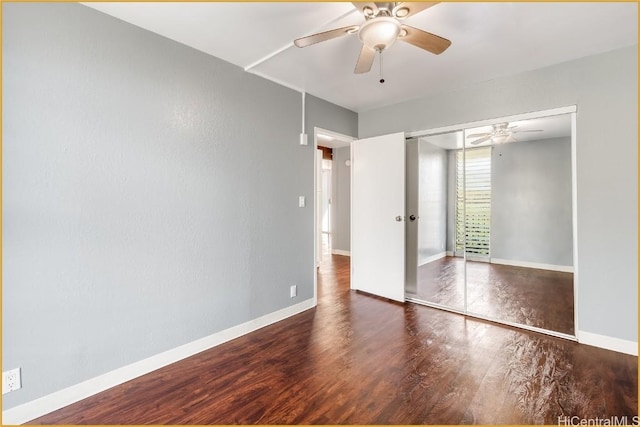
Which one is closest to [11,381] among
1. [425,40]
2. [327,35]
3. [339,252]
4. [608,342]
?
[327,35]

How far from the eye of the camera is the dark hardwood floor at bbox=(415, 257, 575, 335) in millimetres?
2916

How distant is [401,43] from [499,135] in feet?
5.55

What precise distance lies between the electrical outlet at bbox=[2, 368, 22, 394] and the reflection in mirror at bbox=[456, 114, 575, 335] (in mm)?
3813

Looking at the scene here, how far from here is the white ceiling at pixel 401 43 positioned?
6.29 feet

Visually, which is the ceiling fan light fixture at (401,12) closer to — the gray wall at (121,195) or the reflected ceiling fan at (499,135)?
the gray wall at (121,195)

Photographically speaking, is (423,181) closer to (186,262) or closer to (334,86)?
(334,86)

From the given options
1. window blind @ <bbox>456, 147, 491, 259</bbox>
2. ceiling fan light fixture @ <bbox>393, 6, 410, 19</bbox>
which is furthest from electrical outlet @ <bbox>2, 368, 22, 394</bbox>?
window blind @ <bbox>456, 147, 491, 259</bbox>

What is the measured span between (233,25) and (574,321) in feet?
12.7

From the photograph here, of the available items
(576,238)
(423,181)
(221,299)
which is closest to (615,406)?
(576,238)

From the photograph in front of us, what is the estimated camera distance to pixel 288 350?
8.13 feet

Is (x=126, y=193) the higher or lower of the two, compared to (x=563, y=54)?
lower

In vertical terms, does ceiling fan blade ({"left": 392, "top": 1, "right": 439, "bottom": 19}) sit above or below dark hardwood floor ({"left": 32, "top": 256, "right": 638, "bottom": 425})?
above

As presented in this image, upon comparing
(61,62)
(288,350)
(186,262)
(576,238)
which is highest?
(61,62)

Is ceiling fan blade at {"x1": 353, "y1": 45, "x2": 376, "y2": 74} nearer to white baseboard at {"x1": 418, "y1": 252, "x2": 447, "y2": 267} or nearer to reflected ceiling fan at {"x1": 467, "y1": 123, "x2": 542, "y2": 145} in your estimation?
reflected ceiling fan at {"x1": 467, "y1": 123, "x2": 542, "y2": 145}
